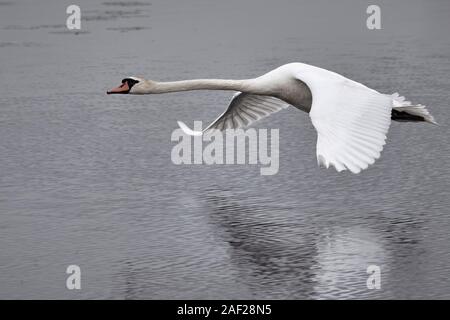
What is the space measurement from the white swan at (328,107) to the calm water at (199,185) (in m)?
0.58

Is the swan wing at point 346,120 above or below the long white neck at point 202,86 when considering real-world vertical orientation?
below

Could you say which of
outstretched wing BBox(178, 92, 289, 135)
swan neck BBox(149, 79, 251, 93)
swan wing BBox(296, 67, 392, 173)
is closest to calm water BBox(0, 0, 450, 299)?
outstretched wing BBox(178, 92, 289, 135)

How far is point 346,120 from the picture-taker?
8117 millimetres

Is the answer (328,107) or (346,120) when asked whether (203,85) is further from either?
(346,120)

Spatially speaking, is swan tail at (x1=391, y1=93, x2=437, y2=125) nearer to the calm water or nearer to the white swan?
the white swan

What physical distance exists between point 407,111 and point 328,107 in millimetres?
1629

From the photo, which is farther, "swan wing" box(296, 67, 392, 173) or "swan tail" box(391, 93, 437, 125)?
"swan tail" box(391, 93, 437, 125)

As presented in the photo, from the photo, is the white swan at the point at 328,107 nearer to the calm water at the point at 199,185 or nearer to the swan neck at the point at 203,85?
the swan neck at the point at 203,85

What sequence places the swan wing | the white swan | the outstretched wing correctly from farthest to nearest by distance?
the outstretched wing
the white swan
the swan wing

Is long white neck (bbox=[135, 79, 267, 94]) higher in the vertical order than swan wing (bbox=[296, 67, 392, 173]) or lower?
higher

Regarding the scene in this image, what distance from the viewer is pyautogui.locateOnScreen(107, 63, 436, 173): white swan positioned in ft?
24.9

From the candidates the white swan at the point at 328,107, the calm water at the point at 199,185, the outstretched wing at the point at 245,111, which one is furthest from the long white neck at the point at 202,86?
the outstretched wing at the point at 245,111

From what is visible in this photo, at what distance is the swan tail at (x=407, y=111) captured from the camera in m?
9.65
